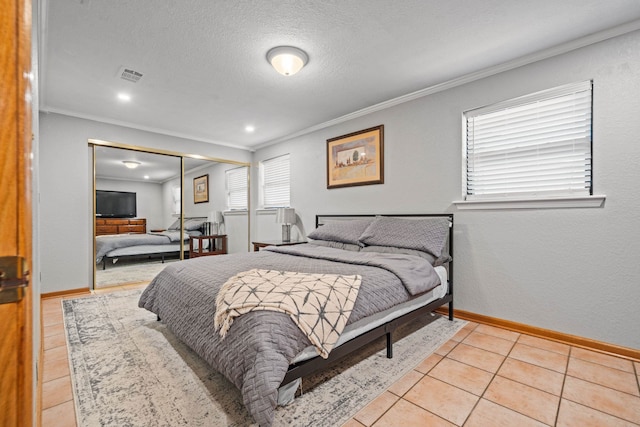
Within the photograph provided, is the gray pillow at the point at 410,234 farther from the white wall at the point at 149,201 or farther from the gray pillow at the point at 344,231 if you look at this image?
the white wall at the point at 149,201

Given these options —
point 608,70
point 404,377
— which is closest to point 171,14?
point 404,377

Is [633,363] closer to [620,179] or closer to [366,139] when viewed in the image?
[620,179]

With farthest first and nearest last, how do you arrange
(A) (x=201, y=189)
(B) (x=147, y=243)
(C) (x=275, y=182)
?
(C) (x=275, y=182) → (A) (x=201, y=189) → (B) (x=147, y=243)

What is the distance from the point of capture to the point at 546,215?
7.80 feet

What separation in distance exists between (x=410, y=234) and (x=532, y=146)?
129 cm

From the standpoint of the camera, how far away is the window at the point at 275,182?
16.2 feet

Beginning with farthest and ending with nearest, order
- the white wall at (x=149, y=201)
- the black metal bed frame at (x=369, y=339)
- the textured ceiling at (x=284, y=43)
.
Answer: the white wall at (x=149, y=201), the textured ceiling at (x=284, y=43), the black metal bed frame at (x=369, y=339)

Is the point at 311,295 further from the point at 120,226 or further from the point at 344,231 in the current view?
the point at 120,226

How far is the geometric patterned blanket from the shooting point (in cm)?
146

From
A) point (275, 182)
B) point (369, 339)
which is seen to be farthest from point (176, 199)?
point (369, 339)

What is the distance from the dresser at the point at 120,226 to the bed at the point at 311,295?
1953 millimetres

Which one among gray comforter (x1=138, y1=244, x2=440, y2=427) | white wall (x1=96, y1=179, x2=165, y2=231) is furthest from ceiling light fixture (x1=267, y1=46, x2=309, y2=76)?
white wall (x1=96, y1=179, x2=165, y2=231)

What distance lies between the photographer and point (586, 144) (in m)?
2.26

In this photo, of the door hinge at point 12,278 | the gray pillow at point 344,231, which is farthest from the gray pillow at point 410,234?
the door hinge at point 12,278
